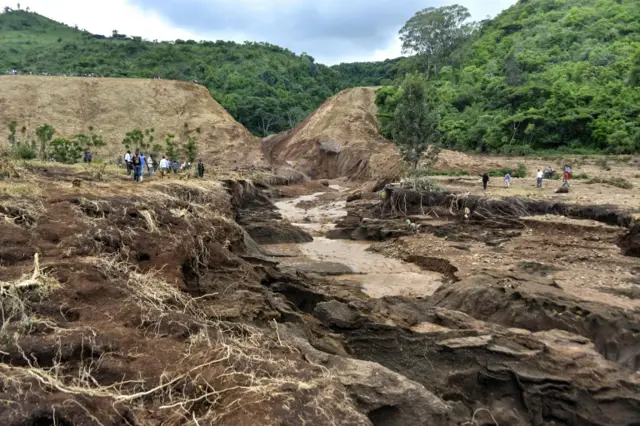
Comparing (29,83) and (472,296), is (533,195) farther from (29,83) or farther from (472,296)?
(29,83)

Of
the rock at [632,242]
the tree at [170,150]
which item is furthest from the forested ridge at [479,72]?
the tree at [170,150]

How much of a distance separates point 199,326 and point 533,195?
66.1 feet

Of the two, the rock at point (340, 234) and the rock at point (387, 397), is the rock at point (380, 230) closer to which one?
the rock at point (340, 234)

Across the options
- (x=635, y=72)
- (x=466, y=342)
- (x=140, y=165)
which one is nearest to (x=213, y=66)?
(x=635, y=72)

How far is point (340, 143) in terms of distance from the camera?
51250mm

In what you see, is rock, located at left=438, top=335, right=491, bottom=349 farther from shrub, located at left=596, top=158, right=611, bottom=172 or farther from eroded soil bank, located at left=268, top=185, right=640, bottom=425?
shrub, located at left=596, top=158, right=611, bottom=172

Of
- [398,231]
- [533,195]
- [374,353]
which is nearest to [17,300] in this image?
[374,353]

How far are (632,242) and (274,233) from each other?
1264cm

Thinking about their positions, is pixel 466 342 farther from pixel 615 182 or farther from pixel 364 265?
→ pixel 615 182

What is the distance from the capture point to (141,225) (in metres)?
8.43

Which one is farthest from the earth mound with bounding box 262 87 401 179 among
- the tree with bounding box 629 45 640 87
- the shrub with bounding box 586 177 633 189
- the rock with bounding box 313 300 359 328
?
the rock with bounding box 313 300 359 328

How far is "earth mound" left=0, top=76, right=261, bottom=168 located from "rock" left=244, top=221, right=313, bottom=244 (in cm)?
2530

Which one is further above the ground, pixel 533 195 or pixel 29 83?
A: pixel 29 83

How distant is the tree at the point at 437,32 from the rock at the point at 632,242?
58331 mm
